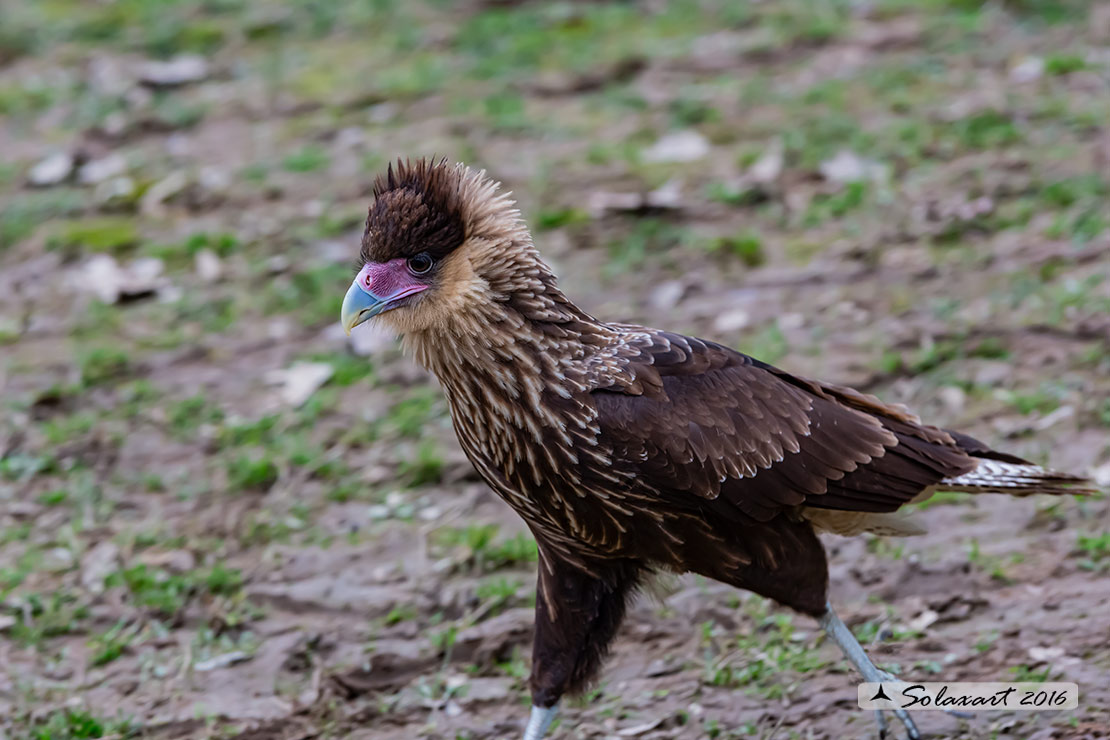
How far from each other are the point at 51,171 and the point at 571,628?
507 cm

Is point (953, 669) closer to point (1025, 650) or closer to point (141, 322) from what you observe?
point (1025, 650)

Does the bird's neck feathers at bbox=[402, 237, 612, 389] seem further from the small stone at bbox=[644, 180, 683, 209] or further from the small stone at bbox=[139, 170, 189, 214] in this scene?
the small stone at bbox=[139, 170, 189, 214]

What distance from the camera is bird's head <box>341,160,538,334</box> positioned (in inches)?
140

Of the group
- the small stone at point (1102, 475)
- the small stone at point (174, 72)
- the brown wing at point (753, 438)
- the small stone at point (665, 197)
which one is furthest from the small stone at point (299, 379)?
the small stone at point (174, 72)

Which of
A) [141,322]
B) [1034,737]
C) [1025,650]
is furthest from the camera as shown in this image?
[141,322]

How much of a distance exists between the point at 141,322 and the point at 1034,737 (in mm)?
4310

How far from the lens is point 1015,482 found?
378 cm

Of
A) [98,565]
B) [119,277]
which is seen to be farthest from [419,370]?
[119,277]

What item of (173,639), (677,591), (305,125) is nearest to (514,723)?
(677,591)

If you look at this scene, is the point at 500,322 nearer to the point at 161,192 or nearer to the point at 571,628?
the point at 571,628

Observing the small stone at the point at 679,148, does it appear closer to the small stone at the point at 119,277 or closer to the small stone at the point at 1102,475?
the small stone at the point at 119,277

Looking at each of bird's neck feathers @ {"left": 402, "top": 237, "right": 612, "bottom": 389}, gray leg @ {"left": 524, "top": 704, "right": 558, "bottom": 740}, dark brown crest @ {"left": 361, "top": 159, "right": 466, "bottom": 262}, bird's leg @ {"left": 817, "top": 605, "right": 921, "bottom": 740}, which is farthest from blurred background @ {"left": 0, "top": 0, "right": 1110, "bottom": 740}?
dark brown crest @ {"left": 361, "top": 159, "right": 466, "bottom": 262}

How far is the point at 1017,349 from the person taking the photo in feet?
17.5

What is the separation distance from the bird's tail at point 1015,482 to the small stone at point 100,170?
528cm
